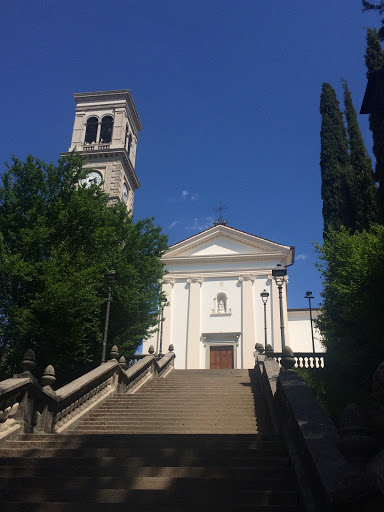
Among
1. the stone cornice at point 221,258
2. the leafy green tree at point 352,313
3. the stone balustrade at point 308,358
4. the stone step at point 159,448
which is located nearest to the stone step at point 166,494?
the stone step at point 159,448

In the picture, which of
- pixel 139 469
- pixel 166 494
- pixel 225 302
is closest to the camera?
pixel 166 494

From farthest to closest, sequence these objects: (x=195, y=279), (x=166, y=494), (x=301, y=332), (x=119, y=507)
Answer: (x=301, y=332) < (x=195, y=279) < (x=166, y=494) < (x=119, y=507)

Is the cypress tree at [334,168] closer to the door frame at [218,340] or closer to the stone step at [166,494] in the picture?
the door frame at [218,340]

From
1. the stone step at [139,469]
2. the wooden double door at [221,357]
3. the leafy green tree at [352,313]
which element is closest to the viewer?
the stone step at [139,469]

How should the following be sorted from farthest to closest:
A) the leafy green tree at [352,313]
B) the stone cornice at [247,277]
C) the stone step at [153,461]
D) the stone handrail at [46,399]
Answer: the stone cornice at [247,277]
the leafy green tree at [352,313]
the stone handrail at [46,399]
the stone step at [153,461]

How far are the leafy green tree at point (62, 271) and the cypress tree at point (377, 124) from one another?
1024cm

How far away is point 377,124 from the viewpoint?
15.0 metres

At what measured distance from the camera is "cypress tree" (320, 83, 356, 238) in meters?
22.4

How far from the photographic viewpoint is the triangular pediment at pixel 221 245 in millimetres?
31516

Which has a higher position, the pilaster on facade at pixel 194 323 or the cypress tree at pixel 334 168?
the cypress tree at pixel 334 168

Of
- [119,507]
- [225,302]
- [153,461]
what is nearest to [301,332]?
[225,302]

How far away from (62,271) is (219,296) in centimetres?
1719

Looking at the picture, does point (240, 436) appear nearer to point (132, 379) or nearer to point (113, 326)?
point (132, 379)

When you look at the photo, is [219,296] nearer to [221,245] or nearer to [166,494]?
[221,245]
